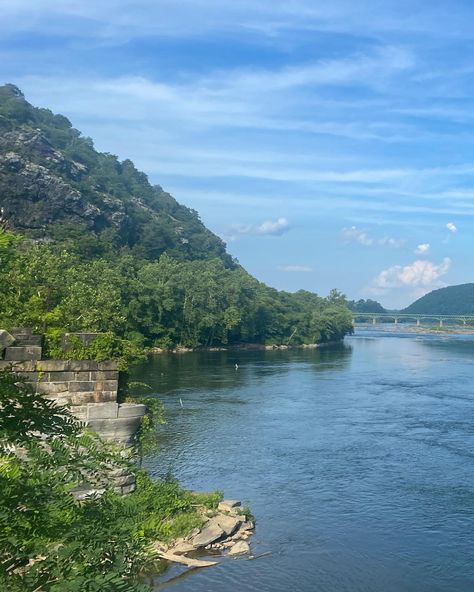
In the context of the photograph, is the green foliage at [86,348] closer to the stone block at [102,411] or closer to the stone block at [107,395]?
the stone block at [107,395]

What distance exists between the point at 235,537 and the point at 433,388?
34.7 m

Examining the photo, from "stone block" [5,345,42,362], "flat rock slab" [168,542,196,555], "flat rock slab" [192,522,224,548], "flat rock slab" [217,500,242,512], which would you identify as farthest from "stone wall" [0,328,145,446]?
"flat rock slab" [217,500,242,512]

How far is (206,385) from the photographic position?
47.7 meters

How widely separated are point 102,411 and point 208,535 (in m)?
7.23

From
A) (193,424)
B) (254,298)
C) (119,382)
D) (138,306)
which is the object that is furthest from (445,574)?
(254,298)

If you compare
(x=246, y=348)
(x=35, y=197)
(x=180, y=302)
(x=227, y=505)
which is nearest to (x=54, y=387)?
(x=227, y=505)

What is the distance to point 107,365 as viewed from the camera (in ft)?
39.1

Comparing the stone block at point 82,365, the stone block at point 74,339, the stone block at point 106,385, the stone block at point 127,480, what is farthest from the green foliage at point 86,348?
the stone block at point 127,480

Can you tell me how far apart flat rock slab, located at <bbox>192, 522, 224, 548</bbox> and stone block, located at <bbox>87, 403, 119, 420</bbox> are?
21.6ft

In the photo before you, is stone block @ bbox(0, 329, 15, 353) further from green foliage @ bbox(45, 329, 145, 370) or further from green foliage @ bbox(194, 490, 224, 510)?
green foliage @ bbox(194, 490, 224, 510)

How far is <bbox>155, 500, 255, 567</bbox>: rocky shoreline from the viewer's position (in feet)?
53.9

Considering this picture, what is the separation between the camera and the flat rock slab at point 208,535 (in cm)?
1700

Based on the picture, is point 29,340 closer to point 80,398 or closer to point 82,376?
point 82,376

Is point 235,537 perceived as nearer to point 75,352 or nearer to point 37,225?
point 75,352
